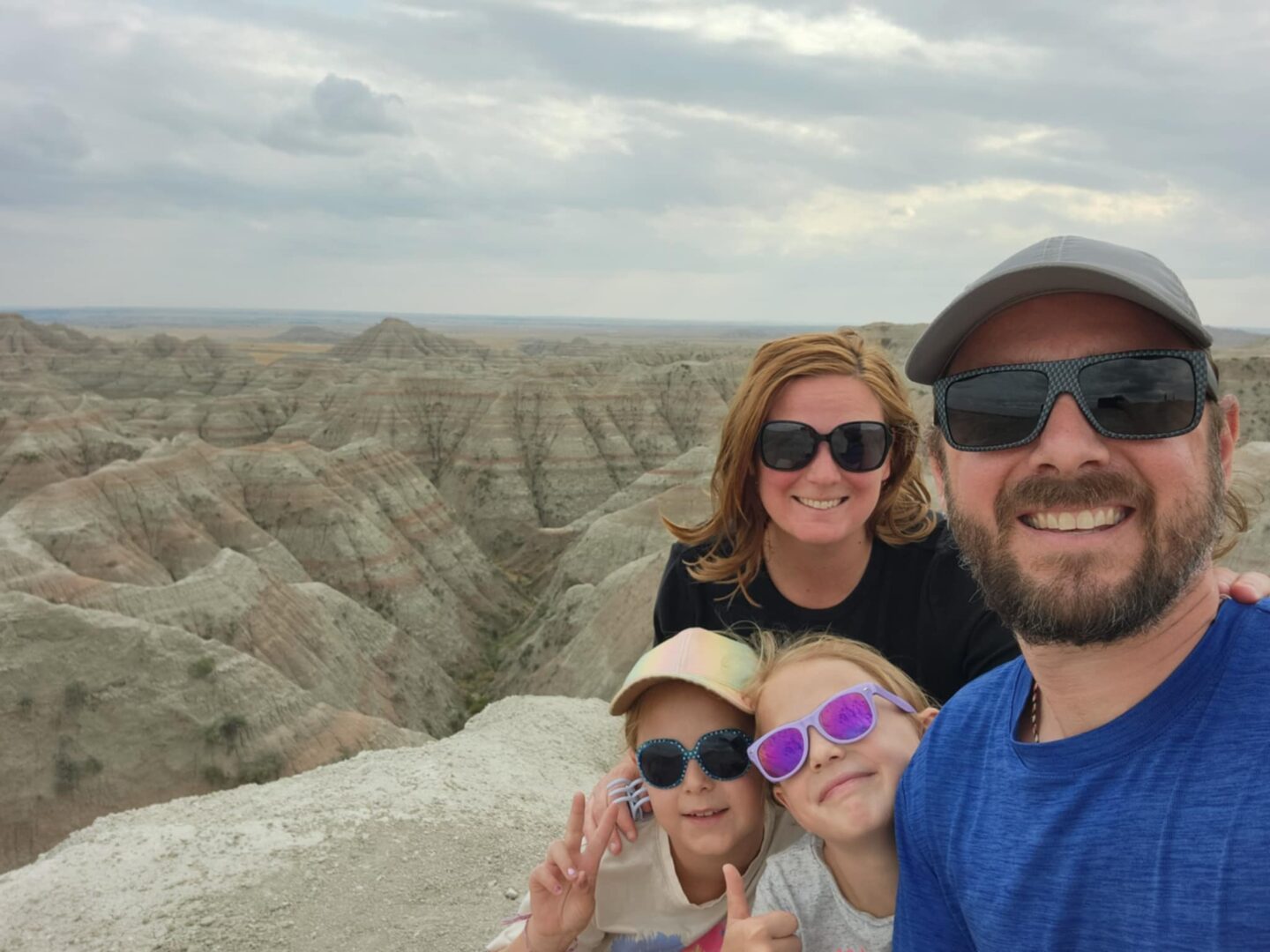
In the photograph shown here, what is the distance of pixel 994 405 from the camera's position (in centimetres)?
191

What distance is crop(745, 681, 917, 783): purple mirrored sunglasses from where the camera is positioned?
8.31 feet

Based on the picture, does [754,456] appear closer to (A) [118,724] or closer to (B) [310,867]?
(B) [310,867]

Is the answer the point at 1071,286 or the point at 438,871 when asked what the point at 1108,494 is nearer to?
the point at 1071,286

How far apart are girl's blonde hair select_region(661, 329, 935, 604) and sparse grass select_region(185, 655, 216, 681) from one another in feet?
63.4

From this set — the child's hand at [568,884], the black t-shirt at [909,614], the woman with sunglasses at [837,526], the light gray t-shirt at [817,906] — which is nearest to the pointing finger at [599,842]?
the child's hand at [568,884]

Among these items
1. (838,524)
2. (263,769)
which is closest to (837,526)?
(838,524)

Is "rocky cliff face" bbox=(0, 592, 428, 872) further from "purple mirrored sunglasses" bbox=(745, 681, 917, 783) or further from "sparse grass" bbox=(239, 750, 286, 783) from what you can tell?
"purple mirrored sunglasses" bbox=(745, 681, 917, 783)

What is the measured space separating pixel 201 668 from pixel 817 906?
20455 mm

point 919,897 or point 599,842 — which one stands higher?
point 919,897

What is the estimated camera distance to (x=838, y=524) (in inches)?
137

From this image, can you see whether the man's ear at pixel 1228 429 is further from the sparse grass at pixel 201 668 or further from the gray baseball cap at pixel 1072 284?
the sparse grass at pixel 201 668

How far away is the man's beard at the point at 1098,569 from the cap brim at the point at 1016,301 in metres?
0.32

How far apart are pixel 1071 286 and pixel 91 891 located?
8.50 metres

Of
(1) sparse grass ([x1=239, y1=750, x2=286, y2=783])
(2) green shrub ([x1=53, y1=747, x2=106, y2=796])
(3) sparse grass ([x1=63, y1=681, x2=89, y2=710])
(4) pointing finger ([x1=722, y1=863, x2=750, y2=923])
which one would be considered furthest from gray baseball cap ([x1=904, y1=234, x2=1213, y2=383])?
(3) sparse grass ([x1=63, y1=681, x2=89, y2=710])
